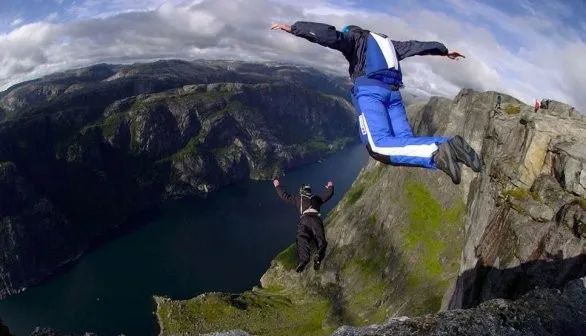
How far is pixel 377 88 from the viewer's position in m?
15.9

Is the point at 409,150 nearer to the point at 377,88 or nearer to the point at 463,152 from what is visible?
the point at 463,152

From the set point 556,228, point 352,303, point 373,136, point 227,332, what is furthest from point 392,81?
point 352,303

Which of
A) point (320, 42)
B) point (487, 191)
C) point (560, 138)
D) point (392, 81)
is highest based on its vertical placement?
point (320, 42)

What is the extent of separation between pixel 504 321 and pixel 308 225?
425 inches

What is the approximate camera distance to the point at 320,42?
52.6ft

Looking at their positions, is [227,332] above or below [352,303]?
above

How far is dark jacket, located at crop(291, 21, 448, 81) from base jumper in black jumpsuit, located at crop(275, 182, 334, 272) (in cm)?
852

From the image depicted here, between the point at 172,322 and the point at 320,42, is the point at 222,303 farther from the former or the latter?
the point at 320,42

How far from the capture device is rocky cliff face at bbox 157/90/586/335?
40225 mm

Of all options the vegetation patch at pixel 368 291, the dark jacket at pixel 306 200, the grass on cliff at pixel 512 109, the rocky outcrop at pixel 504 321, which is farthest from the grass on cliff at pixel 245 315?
the rocky outcrop at pixel 504 321

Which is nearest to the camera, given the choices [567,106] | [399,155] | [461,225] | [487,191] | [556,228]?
[399,155]

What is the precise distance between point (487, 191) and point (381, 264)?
119477 millimetres

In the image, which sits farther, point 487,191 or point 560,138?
point 487,191

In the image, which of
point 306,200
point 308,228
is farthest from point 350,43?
point 308,228
